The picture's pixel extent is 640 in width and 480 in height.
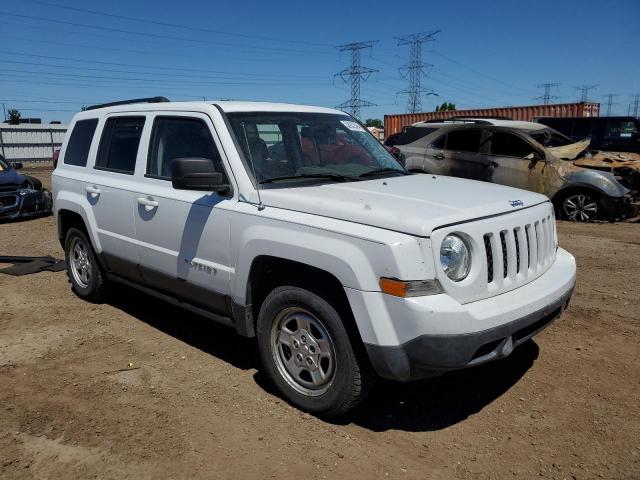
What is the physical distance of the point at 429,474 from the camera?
2.94 metres

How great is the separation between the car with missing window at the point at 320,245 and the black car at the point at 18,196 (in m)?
7.02

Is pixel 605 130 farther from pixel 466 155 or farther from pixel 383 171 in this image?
pixel 383 171

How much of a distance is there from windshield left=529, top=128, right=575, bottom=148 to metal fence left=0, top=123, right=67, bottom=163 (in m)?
27.0

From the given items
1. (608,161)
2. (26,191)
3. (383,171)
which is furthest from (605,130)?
(26,191)

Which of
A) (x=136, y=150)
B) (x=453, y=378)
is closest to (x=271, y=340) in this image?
(x=453, y=378)

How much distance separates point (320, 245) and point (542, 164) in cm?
805

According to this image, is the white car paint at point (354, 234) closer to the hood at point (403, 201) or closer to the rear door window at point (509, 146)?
the hood at point (403, 201)

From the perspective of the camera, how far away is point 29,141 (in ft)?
102

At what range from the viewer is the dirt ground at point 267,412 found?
3.01 meters

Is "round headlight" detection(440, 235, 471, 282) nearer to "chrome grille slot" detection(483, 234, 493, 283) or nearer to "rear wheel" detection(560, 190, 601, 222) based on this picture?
"chrome grille slot" detection(483, 234, 493, 283)

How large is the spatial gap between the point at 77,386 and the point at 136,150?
1932 millimetres

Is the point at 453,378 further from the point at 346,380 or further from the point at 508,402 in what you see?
the point at 346,380

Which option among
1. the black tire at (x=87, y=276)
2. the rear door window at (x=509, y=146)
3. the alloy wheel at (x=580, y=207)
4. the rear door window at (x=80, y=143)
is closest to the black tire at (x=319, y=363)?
the black tire at (x=87, y=276)

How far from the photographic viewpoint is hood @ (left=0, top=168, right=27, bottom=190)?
10.9m
